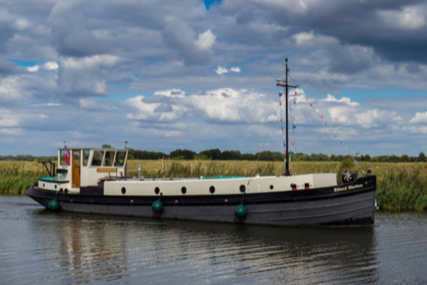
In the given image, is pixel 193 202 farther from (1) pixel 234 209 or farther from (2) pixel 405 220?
(2) pixel 405 220

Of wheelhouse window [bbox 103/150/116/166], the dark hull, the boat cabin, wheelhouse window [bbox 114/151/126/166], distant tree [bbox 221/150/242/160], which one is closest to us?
the dark hull

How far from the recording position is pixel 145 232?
61.5 ft

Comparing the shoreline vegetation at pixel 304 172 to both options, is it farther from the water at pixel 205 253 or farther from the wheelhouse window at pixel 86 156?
the wheelhouse window at pixel 86 156

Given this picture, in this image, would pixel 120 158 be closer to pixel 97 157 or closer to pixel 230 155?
pixel 97 157

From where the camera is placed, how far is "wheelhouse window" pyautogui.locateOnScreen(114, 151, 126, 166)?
26.1m

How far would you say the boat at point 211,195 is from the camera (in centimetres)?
1944

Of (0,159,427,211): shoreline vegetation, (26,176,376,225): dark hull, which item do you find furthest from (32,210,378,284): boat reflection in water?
(0,159,427,211): shoreline vegetation

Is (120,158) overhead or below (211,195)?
overhead

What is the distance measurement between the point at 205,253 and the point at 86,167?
12.6m

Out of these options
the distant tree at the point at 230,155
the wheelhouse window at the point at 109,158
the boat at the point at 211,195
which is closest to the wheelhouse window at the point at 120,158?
the boat at the point at 211,195

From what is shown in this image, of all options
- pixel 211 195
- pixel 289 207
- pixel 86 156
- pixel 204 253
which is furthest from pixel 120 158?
pixel 204 253

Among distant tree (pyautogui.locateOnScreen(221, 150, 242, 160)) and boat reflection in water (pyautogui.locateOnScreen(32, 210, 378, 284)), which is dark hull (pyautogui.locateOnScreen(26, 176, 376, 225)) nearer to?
boat reflection in water (pyautogui.locateOnScreen(32, 210, 378, 284))

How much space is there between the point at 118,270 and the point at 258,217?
8901mm

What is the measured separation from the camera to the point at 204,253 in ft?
48.4
